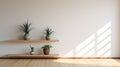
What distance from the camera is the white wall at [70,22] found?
663cm

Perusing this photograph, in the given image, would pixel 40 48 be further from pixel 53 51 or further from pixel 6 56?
pixel 6 56

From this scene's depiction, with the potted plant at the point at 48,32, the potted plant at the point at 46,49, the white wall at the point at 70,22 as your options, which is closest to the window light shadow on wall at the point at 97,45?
the white wall at the point at 70,22

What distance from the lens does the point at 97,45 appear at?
6.68m

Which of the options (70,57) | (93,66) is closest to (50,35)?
(70,57)

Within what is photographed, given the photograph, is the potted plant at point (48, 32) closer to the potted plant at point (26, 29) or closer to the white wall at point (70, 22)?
the white wall at point (70, 22)

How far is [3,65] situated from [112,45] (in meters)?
3.38

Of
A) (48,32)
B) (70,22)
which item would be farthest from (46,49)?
(70,22)

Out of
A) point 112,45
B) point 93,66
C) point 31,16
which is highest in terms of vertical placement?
point 31,16

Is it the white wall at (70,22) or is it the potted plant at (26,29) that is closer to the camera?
the potted plant at (26,29)

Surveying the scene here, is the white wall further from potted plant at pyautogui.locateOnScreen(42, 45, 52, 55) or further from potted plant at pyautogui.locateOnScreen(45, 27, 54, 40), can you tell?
potted plant at pyautogui.locateOnScreen(42, 45, 52, 55)

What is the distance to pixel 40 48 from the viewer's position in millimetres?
6727

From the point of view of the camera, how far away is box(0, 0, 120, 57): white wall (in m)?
6.63

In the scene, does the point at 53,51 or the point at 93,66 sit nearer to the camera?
the point at 93,66

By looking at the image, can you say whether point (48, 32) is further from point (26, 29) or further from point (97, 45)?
point (97, 45)
